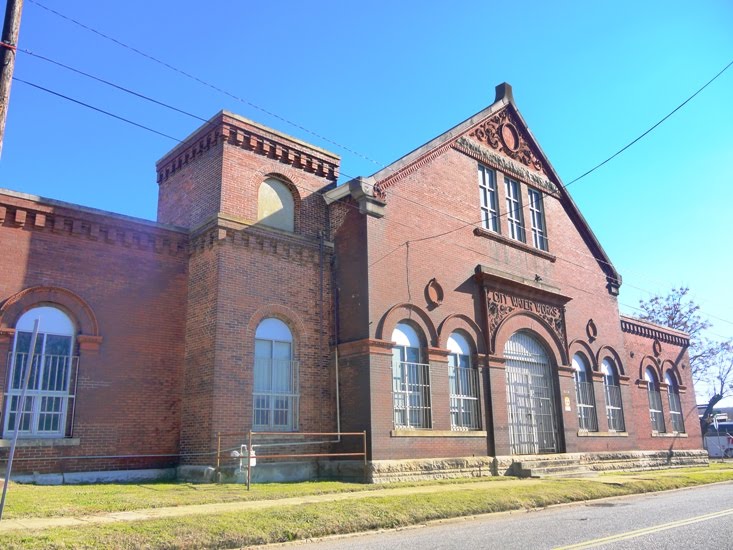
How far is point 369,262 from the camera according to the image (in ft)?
55.9

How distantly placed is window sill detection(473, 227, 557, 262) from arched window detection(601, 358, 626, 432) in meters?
5.04

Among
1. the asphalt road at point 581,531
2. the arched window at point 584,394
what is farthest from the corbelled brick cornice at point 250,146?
the arched window at point 584,394

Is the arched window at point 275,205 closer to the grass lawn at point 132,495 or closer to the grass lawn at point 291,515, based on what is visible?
the grass lawn at point 132,495

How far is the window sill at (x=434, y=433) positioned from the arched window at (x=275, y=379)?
2585 millimetres

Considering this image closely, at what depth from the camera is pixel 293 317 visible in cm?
1694

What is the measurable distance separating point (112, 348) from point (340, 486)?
608 centimetres

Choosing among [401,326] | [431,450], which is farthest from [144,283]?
[431,450]

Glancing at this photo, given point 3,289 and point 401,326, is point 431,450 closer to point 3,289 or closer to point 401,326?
point 401,326

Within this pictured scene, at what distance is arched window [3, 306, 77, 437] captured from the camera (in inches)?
538

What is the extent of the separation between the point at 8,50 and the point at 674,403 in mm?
30157

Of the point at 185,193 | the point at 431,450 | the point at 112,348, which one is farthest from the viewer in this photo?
the point at 185,193

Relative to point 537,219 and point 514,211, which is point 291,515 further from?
point 537,219

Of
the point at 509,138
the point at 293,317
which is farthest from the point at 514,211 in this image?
the point at 293,317

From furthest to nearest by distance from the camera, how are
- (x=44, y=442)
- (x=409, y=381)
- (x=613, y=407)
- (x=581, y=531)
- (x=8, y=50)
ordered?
(x=613, y=407), (x=409, y=381), (x=44, y=442), (x=8, y=50), (x=581, y=531)
